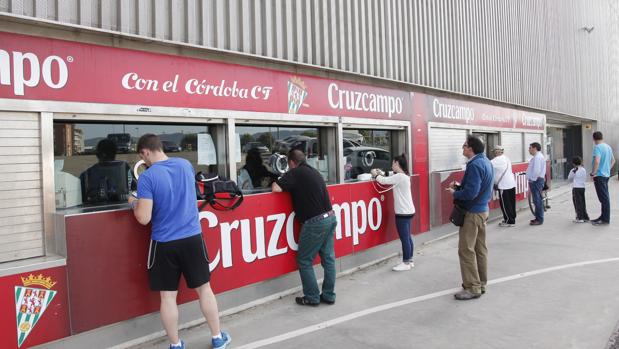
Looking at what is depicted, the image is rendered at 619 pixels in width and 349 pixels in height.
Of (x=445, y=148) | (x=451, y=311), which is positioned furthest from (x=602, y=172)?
(x=451, y=311)

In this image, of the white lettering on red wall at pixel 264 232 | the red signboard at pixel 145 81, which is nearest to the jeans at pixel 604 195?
the white lettering on red wall at pixel 264 232

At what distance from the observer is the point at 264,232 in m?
5.27

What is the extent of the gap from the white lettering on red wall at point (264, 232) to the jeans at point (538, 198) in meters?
5.06

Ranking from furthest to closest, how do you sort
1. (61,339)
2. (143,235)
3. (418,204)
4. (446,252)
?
1. (418,204)
2. (446,252)
3. (143,235)
4. (61,339)

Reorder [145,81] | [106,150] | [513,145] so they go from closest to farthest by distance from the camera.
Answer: [145,81], [106,150], [513,145]

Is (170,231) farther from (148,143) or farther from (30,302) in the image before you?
(30,302)

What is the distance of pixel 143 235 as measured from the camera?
164 inches

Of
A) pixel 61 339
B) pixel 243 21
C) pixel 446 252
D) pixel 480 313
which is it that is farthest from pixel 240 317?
pixel 446 252

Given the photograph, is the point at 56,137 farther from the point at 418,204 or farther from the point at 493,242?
the point at 493,242

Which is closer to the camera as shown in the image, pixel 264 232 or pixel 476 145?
pixel 264 232

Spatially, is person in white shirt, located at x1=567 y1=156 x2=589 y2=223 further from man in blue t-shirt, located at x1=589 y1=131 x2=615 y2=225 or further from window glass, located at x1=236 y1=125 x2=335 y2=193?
window glass, located at x1=236 y1=125 x2=335 y2=193

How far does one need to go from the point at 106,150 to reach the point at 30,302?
168 cm

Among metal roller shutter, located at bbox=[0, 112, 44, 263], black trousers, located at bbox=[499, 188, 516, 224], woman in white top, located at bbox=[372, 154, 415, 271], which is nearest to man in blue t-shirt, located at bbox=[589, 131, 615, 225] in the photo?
black trousers, located at bbox=[499, 188, 516, 224]

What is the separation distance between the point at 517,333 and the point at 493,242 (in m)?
4.40
